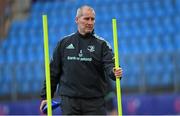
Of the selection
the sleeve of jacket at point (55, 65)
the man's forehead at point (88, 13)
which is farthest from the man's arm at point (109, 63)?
the sleeve of jacket at point (55, 65)

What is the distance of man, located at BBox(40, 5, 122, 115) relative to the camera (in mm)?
6551

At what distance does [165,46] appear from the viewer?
49.0 feet

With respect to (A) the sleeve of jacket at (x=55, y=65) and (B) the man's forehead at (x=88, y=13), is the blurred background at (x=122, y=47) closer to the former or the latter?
(A) the sleeve of jacket at (x=55, y=65)

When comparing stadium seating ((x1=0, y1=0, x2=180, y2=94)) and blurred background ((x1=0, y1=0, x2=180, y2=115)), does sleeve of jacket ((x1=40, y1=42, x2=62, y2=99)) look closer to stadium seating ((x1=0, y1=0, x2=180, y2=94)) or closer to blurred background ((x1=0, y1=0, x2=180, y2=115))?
blurred background ((x1=0, y1=0, x2=180, y2=115))

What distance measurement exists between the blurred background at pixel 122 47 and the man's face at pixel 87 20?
5939 millimetres

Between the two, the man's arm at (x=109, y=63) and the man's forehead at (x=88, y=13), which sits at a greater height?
the man's forehead at (x=88, y=13)

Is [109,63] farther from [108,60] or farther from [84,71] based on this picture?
[84,71]

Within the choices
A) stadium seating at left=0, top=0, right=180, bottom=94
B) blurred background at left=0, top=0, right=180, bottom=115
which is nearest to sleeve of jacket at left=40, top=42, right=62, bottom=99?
blurred background at left=0, top=0, right=180, bottom=115

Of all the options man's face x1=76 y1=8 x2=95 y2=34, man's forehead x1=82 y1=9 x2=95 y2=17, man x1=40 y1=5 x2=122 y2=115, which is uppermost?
man's forehead x1=82 y1=9 x2=95 y2=17

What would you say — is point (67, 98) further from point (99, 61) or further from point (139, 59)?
point (139, 59)

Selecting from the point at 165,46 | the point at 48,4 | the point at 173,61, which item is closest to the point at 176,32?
the point at 165,46

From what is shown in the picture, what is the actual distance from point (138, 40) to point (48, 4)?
15.5 ft

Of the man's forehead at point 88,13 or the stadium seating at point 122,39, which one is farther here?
the stadium seating at point 122,39

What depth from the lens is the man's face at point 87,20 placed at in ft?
21.1
